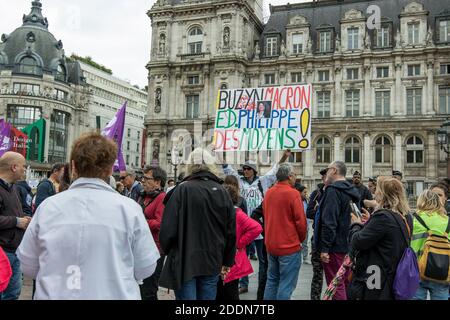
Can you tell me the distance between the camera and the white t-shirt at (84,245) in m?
2.81

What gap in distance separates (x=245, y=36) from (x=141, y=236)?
3898 cm

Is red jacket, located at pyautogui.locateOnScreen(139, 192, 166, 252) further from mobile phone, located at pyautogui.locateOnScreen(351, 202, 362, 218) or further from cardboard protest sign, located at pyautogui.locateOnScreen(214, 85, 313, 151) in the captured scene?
cardboard protest sign, located at pyautogui.locateOnScreen(214, 85, 313, 151)

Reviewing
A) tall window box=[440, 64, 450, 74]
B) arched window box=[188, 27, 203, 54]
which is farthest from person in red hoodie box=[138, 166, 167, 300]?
arched window box=[188, 27, 203, 54]

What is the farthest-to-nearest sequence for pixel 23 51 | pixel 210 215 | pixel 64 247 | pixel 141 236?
pixel 23 51, pixel 210 215, pixel 141 236, pixel 64 247

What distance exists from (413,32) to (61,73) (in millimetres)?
48240

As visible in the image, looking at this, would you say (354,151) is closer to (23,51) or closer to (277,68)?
(277,68)

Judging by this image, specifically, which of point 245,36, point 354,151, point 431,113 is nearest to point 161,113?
point 245,36

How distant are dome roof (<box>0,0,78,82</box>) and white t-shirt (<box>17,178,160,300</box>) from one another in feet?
210

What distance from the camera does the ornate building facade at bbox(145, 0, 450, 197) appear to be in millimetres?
35031

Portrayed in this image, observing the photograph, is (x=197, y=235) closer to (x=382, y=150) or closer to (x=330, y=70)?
(x=382, y=150)

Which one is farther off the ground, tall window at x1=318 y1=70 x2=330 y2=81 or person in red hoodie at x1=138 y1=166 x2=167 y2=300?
tall window at x1=318 y1=70 x2=330 y2=81

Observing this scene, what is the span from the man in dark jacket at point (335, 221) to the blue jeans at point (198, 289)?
1997 mm

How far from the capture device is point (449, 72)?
35.0 metres

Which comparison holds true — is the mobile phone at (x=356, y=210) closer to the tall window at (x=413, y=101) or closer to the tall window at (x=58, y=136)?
the tall window at (x=413, y=101)
